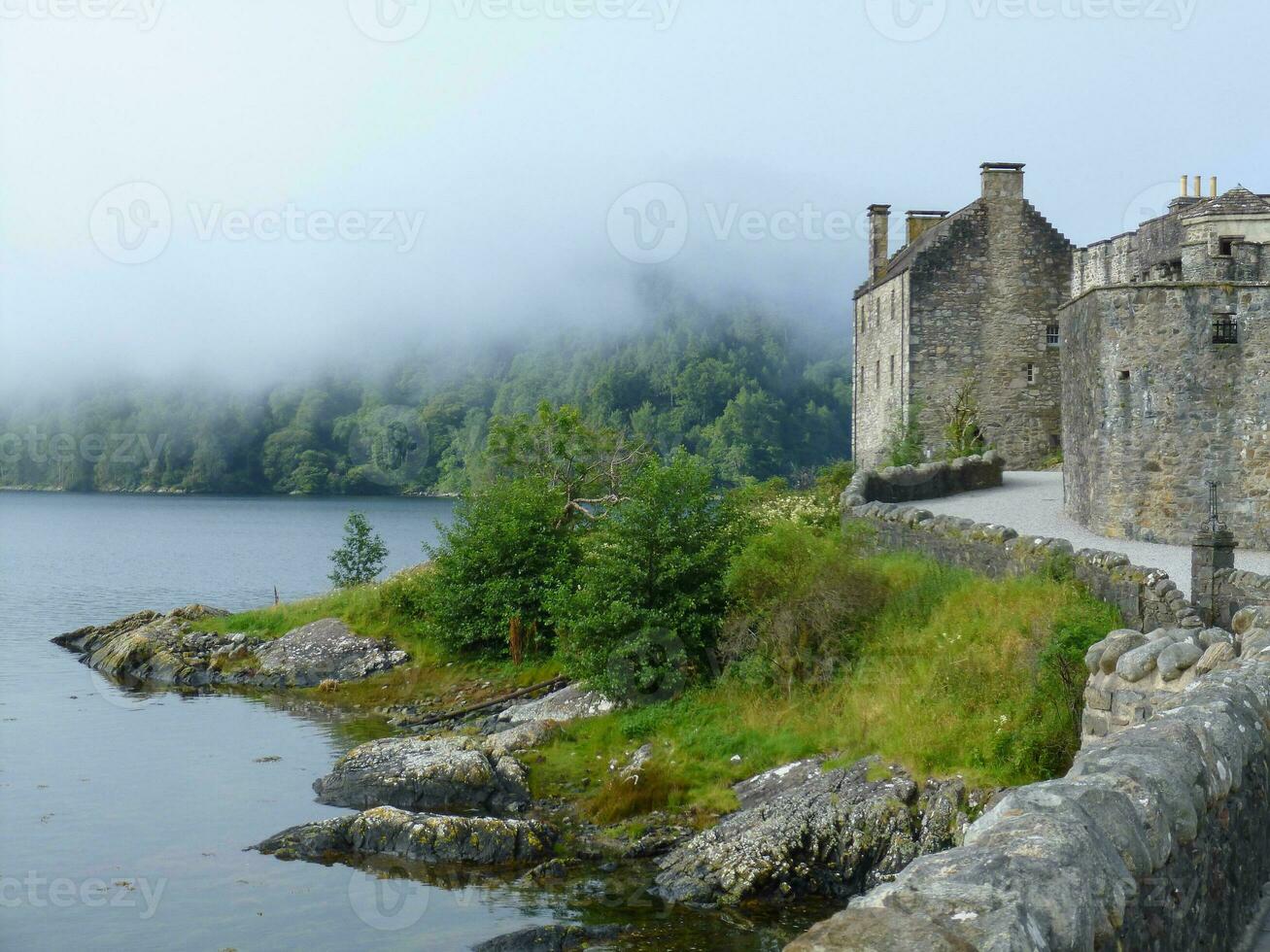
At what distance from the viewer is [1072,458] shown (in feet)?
87.7

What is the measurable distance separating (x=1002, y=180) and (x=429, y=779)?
3009 centimetres

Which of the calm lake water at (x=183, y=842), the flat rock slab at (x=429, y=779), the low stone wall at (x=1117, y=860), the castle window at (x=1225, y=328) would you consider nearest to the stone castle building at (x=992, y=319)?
the castle window at (x=1225, y=328)

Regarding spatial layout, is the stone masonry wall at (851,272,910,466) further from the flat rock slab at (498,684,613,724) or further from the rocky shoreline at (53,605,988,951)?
the rocky shoreline at (53,605,988,951)

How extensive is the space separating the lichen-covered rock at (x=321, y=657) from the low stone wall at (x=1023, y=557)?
13.4 m

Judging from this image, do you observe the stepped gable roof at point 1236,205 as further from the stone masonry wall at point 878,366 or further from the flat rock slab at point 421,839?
the flat rock slab at point 421,839

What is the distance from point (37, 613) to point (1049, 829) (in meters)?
57.8

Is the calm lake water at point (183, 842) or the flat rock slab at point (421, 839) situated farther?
the flat rock slab at point (421, 839)

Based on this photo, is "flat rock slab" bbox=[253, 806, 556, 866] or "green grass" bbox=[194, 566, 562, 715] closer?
"flat rock slab" bbox=[253, 806, 556, 866]

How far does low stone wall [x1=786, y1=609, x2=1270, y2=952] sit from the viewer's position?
4359 millimetres

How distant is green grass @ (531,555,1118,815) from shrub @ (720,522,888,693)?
341 millimetres

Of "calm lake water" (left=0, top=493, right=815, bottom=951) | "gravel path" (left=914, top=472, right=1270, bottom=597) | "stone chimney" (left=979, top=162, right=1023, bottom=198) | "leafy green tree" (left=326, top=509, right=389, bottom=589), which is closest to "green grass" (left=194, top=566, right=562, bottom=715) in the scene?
"calm lake water" (left=0, top=493, right=815, bottom=951)

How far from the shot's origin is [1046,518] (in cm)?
2772

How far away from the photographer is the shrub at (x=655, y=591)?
24.4m

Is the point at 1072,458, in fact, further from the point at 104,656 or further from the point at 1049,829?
the point at 104,656
